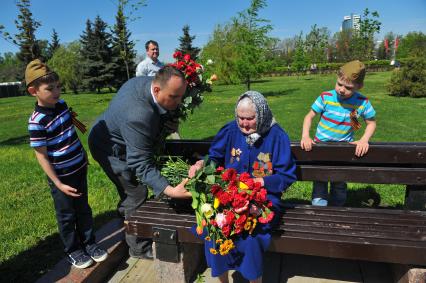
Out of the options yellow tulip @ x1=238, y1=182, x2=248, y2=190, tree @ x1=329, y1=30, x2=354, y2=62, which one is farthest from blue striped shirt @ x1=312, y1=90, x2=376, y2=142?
tree @ x1=329, y1=30, x2=354, y2=62

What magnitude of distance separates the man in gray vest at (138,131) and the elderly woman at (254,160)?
1.11 ft

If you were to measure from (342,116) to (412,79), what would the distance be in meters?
15.6

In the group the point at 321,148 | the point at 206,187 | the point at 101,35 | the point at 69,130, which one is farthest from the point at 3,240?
the point at 101,35

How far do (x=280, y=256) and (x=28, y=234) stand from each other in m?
2.70

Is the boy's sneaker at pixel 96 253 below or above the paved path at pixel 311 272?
above

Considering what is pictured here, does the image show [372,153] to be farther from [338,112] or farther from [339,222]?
[339,222]

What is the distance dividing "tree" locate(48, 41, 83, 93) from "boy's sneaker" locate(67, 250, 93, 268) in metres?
37.2

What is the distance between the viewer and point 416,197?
10.00 ft

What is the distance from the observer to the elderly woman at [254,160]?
2510 millimetres

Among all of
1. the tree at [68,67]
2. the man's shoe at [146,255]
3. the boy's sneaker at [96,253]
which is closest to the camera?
the boy's sneaker at [96,253]

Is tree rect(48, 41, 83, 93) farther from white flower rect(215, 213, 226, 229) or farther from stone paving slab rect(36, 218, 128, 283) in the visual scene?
white flower rect(215, 213, 226, 229)

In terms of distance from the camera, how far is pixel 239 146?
288 centimetres

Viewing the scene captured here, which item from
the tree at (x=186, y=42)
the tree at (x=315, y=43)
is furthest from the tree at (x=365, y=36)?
the tree at (x=186, y=42)

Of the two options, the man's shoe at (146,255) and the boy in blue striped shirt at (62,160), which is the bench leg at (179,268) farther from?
the boy in blue striped shirt at (62,160)
